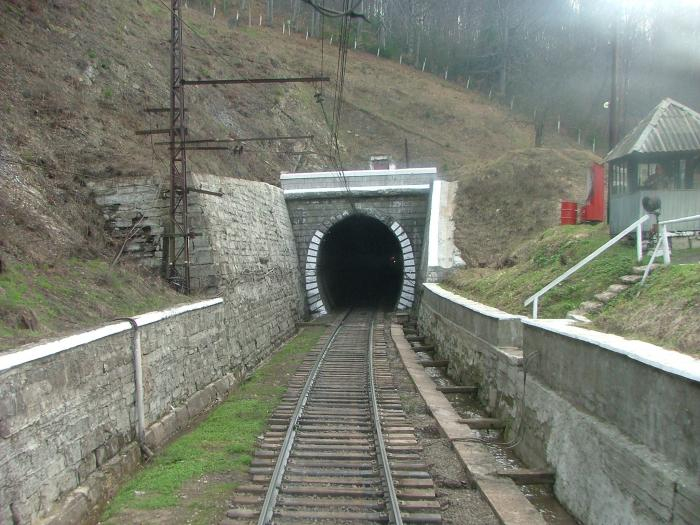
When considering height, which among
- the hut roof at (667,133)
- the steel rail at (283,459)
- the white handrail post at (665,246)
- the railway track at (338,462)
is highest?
the hut roof at (667,133)

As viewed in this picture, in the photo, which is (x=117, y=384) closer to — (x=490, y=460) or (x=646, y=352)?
(x=490, y=460)

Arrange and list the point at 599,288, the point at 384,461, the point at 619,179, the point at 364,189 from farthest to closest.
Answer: the point at 364,189
the point at 619,179
the point at 599,288
the point at 384,461

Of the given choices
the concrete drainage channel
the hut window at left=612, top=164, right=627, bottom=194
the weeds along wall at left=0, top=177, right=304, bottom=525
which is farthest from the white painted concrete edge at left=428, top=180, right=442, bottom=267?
the hut window at left=612, top=164, right=627, bottom=194

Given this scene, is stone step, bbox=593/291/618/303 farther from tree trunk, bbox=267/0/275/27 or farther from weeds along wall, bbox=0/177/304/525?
tree trunk, bbox=267/0/275/27

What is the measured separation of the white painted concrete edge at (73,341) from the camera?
5.41 m

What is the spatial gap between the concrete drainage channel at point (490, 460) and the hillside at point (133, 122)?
546cm

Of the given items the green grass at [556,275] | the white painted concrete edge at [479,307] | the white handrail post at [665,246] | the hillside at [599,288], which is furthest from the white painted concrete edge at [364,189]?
the white handrail post at [665,246]

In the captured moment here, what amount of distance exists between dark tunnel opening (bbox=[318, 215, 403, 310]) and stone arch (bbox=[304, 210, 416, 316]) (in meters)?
1.29

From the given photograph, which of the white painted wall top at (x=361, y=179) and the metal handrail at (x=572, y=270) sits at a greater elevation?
the white painted wall top at (x=361, y=179)

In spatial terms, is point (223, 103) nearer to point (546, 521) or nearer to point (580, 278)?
point (580, 278)

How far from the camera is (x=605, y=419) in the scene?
569 cm

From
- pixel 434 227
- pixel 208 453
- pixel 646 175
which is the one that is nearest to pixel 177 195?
pixel 208 453

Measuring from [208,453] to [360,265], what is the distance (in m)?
32.4

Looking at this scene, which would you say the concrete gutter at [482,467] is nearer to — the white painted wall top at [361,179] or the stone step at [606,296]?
the stone step at [606,296]
